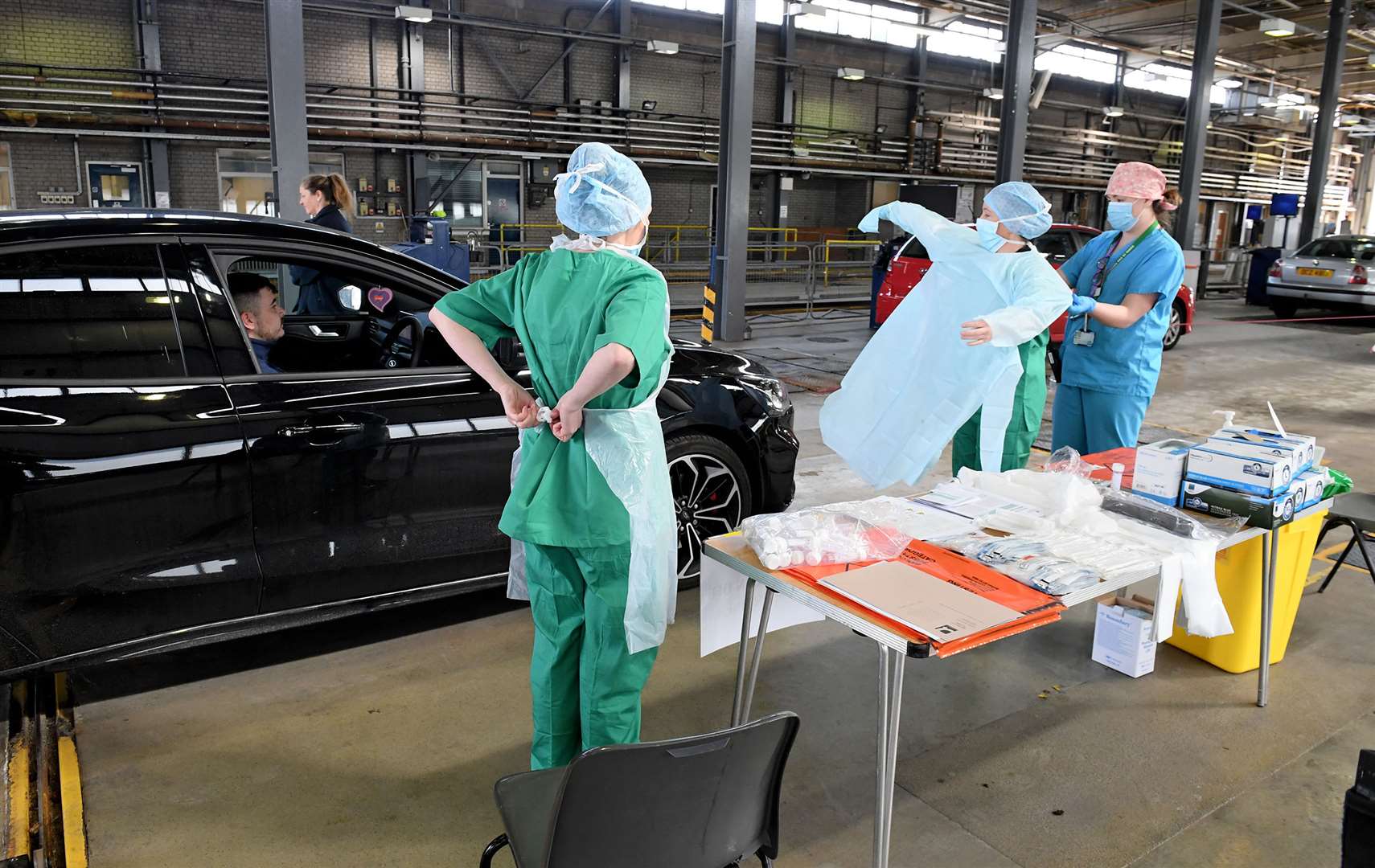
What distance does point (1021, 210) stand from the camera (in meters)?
3.50

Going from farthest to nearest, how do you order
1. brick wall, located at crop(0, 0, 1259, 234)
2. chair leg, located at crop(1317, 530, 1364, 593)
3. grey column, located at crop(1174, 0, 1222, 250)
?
grey column, located at crop(1174, 0, 1222, 250), brick wall, located at crop(0, 0, 1259, 234), chair leg, located at crop(1317, 530, 1364, 593)

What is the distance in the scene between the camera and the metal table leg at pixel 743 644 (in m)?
2.58

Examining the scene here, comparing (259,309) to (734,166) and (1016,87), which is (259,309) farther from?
(1016,87)

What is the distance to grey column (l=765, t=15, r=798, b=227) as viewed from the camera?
19.3 meters

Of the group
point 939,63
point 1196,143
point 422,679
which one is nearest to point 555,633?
point 422,679

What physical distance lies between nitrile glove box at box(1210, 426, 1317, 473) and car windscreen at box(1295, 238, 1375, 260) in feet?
46.8

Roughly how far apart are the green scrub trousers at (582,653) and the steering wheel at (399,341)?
124 cm

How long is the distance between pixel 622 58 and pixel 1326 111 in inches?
511

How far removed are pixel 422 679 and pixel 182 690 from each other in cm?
74

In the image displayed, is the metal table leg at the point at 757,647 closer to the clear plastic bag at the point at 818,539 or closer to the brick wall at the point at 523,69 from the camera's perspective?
the clear plastic bag at the point at 818,539

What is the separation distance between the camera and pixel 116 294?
2705 millimetres

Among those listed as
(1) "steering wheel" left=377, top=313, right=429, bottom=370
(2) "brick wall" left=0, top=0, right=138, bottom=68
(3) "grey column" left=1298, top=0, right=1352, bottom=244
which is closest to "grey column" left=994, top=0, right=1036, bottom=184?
(3) "grey column" left=1298, top=0, right=1352, bottom=244

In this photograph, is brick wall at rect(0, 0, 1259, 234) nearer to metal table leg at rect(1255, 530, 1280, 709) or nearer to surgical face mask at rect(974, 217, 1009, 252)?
surgical face mask at rect(974, 217, 1009, 252)

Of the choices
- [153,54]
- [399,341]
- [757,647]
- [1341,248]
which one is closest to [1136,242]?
[757,647]
